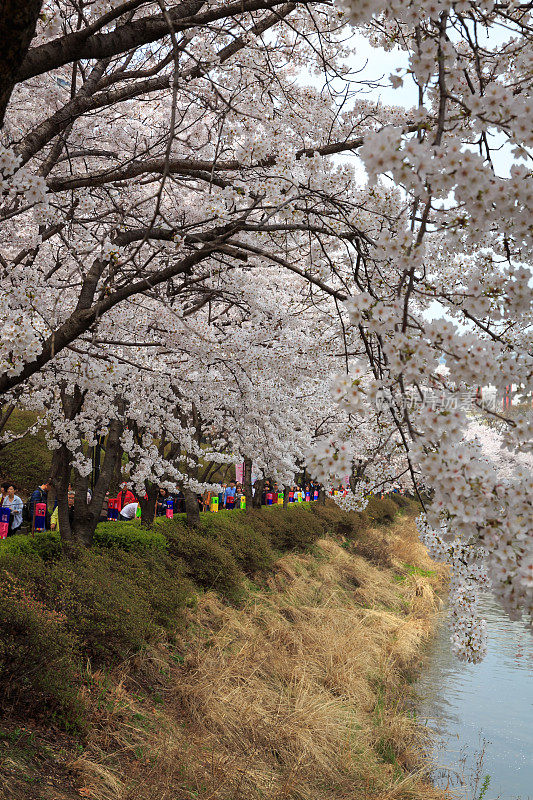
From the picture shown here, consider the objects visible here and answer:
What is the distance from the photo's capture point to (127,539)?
31.3 feet

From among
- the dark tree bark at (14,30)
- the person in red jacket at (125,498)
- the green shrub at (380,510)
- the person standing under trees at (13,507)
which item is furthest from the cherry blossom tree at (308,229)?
the green shrub at (380,510)

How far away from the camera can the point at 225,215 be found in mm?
4250

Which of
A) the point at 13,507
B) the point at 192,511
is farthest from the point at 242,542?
the point at 13,507

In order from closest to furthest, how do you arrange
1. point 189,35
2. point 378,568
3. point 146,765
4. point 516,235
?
point 516,235 → point 189,35 → point 146,765 → point 378,568

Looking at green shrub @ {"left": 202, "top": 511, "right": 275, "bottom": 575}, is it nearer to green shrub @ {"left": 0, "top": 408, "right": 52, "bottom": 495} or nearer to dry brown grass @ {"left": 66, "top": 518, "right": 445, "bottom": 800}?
dry brown grass @ {"left": 66, "top": 518, "right": 445, "bottom": 800}

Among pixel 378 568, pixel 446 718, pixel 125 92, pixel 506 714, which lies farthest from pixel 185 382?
pixel 378 568

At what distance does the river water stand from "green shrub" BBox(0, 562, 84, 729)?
4.41 metres

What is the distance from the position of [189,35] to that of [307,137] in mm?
2296

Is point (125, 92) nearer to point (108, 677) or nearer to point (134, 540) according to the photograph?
point (108, 677)

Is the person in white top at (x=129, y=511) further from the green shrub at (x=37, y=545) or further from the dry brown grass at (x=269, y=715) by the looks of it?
the green shrub at (x=37, y=545)

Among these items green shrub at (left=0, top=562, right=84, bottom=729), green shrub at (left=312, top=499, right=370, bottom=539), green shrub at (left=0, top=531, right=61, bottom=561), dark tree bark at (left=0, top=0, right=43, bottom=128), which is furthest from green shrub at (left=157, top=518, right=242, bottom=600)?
green shrub at (left=312, top=499, right=370, bottom=539)

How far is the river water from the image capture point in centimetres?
732

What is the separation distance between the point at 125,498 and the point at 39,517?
3095mm

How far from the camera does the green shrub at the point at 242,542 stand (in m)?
12.0
